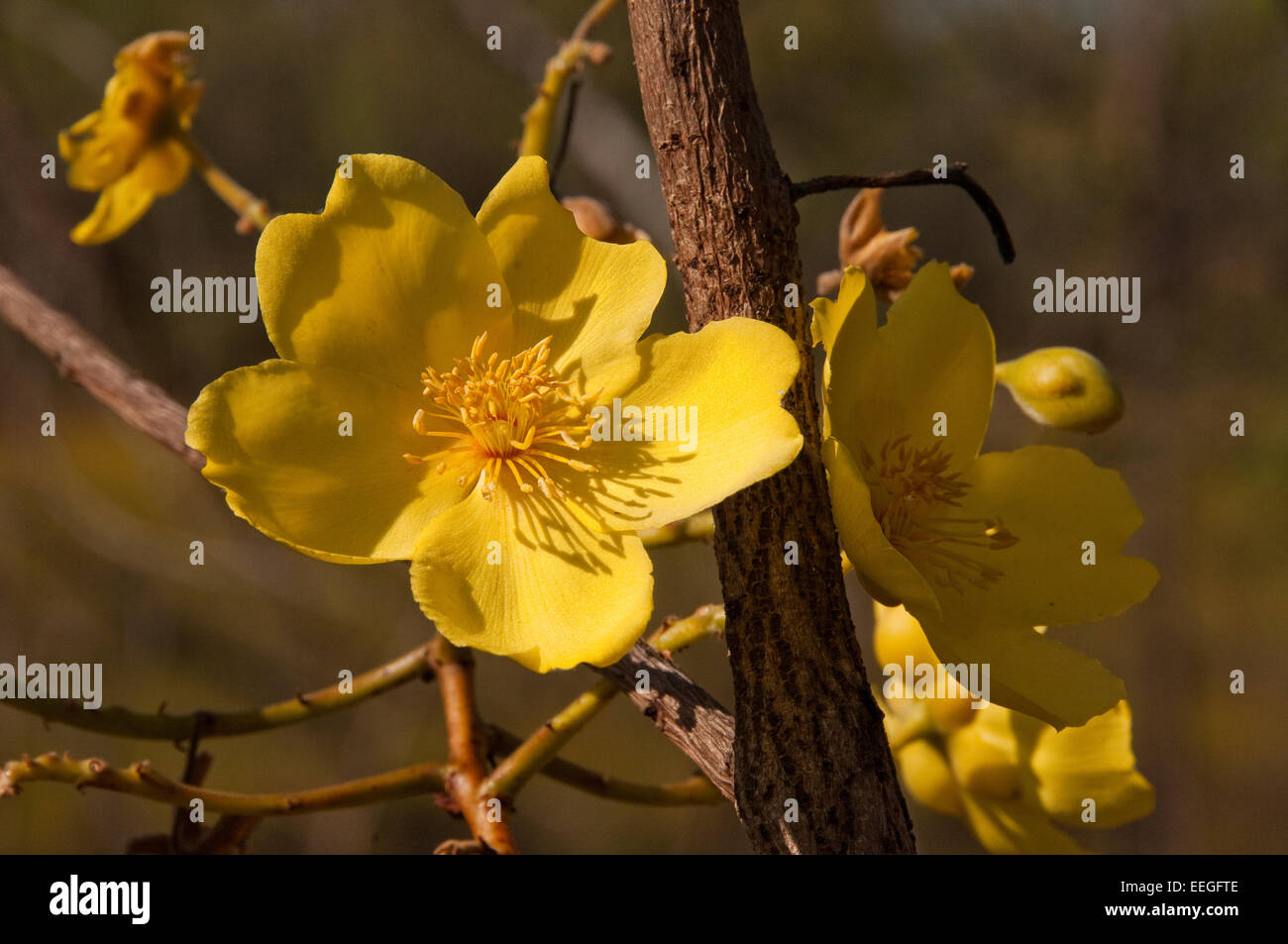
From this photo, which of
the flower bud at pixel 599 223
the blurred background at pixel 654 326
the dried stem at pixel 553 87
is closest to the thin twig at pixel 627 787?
the flower bud at pixel 599 223

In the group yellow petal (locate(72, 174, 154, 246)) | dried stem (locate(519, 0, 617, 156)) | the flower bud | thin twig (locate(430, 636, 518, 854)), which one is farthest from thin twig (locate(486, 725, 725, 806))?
yellow petal (locate(72, 174, 154, 246))

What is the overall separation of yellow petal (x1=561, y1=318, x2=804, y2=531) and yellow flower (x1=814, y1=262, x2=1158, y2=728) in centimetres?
5

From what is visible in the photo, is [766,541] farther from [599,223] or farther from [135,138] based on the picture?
[135,138]

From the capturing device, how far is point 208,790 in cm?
95

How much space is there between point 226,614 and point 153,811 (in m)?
0.89

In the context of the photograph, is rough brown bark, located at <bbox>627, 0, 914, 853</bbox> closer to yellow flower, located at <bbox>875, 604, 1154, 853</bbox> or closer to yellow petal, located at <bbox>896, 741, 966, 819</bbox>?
yellow flower, located at <bbox>875, 604, 1154, 853</bbox>

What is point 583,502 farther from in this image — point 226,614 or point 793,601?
point 226,614

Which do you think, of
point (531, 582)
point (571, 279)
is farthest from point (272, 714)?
point (571, 279)

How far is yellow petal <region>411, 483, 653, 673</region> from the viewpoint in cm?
73

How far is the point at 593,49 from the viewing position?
1.39m

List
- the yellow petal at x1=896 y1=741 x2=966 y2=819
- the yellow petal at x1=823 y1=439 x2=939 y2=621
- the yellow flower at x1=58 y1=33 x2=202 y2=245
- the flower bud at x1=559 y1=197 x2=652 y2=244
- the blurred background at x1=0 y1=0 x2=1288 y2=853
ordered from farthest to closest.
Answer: the blurred background at x1=0 y1=0 x2=1288 y2=853 → the yellow flower at x1=58 y1=33 x2=202 y2=245 → the yellow petal at x1=896 y1=741 x2=966 y2=819 → the flower bud at x1=559 y1=197 x2=652 y2=244 → the yellow petal at x1=823 y1=439 x2=939 y2=621

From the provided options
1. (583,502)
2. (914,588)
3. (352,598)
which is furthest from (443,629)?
(352,598)

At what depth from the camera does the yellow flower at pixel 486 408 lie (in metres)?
0.76

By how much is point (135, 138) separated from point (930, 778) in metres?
1.39
